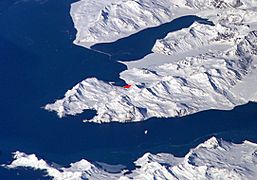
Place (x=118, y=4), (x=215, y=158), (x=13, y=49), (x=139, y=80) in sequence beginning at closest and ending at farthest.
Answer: (x=215, y=158)
(x=139, y=80)
(x=13, y=49)
(x=118, y=4)

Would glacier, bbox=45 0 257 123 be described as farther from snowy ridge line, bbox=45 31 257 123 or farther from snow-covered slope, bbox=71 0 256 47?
snow-covered slope, bbox=71 0 256 47

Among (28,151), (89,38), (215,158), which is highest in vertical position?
(89,38)

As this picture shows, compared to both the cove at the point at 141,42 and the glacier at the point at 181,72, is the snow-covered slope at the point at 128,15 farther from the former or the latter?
the cove at the point at 141,42

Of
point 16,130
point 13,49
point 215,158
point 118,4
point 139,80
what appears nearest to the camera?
point 215,158

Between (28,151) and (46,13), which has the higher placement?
(46,13)

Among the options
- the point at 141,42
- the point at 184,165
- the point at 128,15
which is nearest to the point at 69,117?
the point at 184,165

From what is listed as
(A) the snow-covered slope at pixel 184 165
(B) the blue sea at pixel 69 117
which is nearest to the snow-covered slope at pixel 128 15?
(B) the blue sea at pixel 69 117

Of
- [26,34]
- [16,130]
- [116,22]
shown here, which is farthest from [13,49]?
[16,130]

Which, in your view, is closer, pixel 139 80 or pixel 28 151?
pixel 28 151

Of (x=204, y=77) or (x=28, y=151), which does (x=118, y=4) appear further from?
→ (x=28, y=151)
